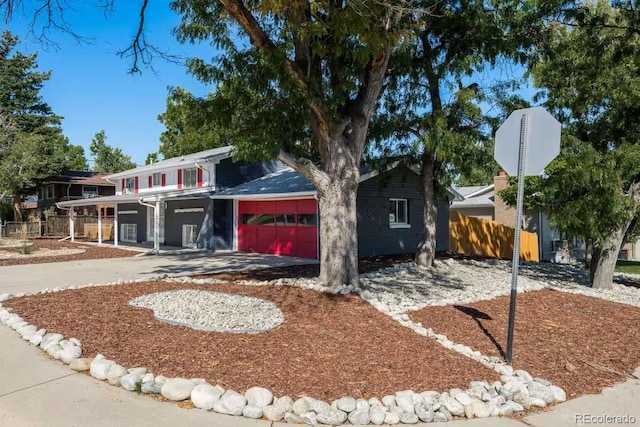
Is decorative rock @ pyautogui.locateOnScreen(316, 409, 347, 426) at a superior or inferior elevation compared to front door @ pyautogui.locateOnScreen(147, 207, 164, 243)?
inferior

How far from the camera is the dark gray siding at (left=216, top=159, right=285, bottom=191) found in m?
20.2

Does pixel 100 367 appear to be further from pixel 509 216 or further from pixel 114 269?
pixel 509 216

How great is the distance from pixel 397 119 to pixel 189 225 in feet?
42.1

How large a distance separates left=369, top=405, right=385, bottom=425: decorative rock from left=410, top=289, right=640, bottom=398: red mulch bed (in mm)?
1946

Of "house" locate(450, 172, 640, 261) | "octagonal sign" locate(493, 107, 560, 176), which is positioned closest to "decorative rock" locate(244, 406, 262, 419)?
"octagonal sign" locate(493, 107, 560, 176)

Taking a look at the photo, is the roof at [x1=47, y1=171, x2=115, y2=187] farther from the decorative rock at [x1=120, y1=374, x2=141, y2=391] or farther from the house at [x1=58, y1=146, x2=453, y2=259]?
the decorative rock at [x1=120, y1=374, x2=141, y2=391]

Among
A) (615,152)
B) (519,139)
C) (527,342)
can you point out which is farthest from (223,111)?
(615,152)

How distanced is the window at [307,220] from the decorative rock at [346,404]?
12424mm

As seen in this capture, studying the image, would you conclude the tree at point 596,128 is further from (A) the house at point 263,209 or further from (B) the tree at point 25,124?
(B) the tree at point 25,124

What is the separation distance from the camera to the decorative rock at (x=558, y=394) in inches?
160

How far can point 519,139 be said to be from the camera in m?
4.87

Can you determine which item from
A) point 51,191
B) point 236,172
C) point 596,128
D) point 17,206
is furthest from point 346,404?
point 51,191

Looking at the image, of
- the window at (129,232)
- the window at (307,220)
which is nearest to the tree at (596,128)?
the window at (307,220)

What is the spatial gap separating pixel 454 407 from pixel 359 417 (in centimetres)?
84
